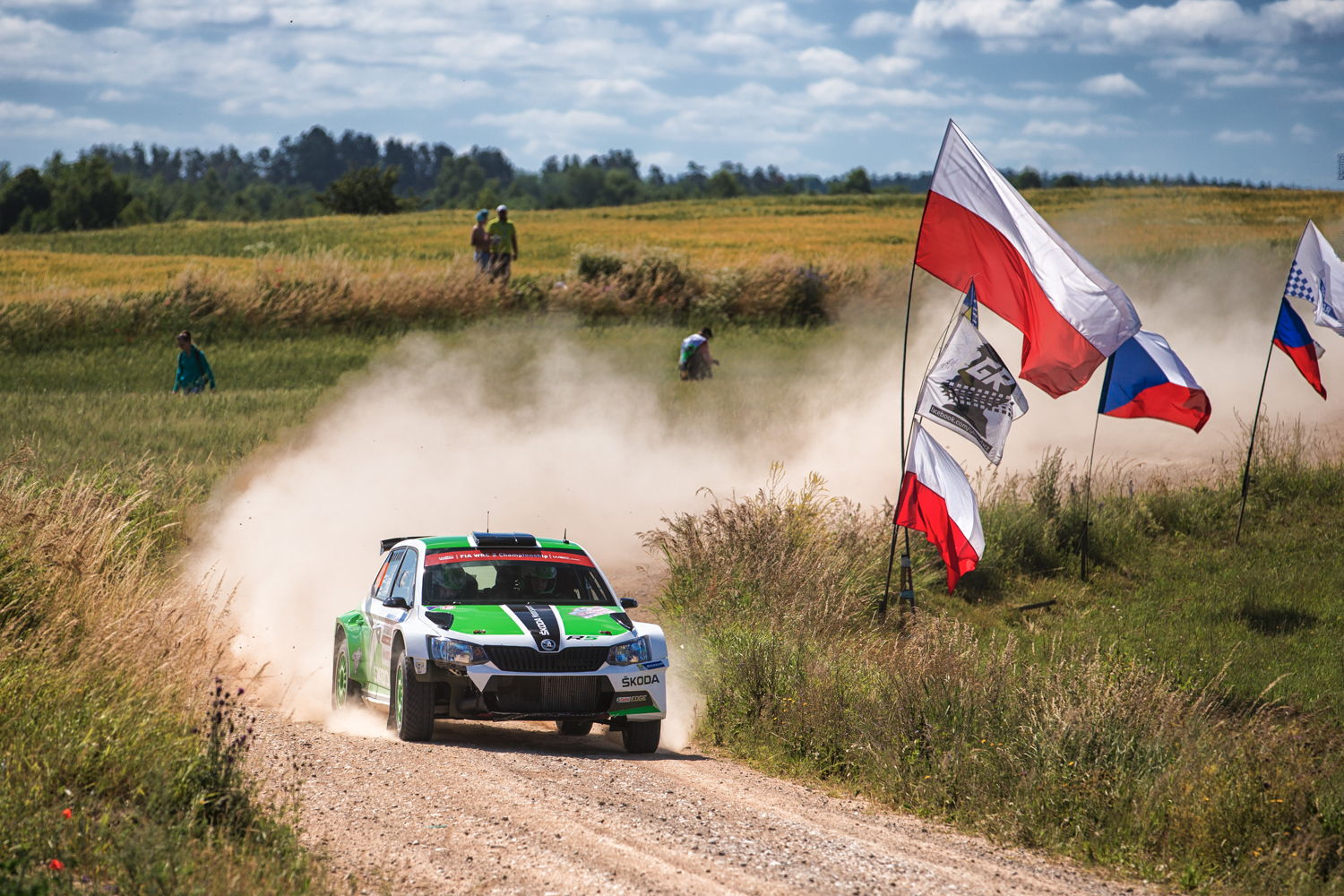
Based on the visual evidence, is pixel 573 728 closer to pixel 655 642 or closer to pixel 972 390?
pixel 655 642

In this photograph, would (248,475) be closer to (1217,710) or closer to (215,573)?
(215,573)

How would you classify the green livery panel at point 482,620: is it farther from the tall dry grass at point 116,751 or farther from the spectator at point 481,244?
the spectator at point 481,244

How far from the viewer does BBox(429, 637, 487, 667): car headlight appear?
35.4ft

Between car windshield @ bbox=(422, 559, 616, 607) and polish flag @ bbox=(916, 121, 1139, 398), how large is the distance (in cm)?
506

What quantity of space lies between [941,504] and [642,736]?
4.33 meters

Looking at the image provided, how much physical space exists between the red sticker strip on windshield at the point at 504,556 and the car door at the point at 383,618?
0.26m

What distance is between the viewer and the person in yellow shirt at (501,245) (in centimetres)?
3675

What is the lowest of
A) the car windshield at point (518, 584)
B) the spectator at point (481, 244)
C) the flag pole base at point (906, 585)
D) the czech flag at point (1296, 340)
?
the flag pole base at point (906, 585)

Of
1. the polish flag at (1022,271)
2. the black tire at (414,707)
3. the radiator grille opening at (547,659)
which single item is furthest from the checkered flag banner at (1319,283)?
the black tire at (414,707)

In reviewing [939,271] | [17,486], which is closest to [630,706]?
[939,271]

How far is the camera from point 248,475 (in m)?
21.7

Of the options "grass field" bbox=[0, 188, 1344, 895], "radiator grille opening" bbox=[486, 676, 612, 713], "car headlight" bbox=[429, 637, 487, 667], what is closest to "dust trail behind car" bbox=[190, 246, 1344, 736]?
"grass field" bbox=[0, 188, 1344, 895]

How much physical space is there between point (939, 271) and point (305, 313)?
79.9 feet

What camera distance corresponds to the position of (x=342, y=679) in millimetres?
13203
